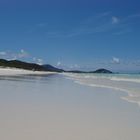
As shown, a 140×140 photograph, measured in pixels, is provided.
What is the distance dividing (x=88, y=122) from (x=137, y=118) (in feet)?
4.93

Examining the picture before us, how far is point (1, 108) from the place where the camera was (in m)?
7.14

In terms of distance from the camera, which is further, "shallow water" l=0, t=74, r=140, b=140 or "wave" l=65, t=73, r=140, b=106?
"wave" l=65, t=73, r=140, b=106

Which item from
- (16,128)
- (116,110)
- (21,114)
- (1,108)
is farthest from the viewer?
(116,110)

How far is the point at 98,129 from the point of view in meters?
5.29

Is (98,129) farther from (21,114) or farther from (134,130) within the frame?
(21,114)

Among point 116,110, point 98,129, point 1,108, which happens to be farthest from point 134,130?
point 1,108

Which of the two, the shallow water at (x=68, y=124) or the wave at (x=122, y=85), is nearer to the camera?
the shallow water at (x=68, y=124)

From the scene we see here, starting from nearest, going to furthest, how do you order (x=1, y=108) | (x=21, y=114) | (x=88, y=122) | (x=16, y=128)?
(x=16, y=128), (x=88, y=122), (x=21, y=114), (x=1, y=108)

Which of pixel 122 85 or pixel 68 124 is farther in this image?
pixel 122 85

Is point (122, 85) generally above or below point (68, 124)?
above

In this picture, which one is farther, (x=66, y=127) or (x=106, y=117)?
(x=106, y=117)

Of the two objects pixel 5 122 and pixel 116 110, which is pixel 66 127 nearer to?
pixel 5 122

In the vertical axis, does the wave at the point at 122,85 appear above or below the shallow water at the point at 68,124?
above

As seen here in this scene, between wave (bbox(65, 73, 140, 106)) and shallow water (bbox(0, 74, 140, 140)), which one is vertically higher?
wave (bbox(65, 73, 140, 106))
